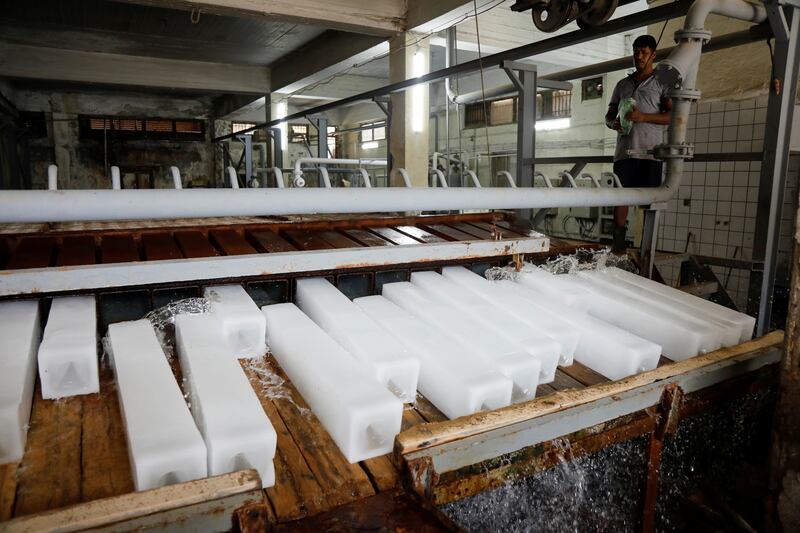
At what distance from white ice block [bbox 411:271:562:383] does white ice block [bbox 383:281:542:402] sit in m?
0.03

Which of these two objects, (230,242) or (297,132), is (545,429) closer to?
(230,242)

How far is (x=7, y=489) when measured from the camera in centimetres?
104

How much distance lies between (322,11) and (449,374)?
17.3 feet

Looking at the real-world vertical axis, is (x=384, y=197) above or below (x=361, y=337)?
above

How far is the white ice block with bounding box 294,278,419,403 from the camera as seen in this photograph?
4.84ft

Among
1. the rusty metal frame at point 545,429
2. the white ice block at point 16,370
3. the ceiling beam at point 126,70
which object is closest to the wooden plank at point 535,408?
the rusty metal frame at point 545,429

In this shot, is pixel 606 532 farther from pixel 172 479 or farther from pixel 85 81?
pixel 85 81

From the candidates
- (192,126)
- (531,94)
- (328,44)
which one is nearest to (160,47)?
(328,44)

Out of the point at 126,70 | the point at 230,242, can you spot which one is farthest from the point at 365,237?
the point at 126,70

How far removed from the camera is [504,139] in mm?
→ 12703

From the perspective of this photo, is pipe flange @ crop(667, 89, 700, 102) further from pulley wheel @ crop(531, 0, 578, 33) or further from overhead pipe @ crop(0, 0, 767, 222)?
pulley wheel @ crop(531, 0, 578, 33)

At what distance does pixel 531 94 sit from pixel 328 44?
5.17 meters

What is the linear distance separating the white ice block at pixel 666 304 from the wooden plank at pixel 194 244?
1703mm

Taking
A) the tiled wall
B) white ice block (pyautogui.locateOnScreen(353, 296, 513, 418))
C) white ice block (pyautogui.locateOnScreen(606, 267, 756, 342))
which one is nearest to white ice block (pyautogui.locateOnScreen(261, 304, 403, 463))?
white ice block (pyautogui.locateOnScreen(353, 296, 513, 418))
